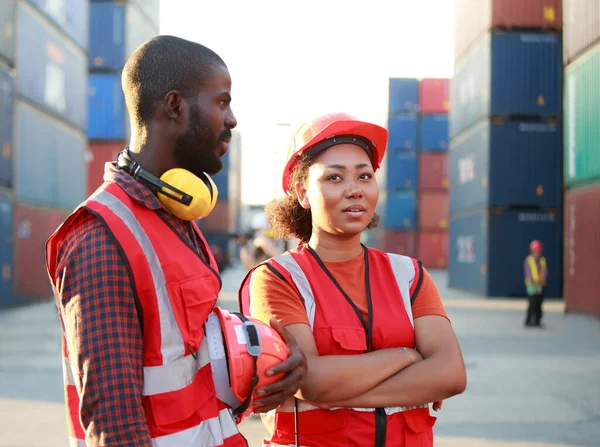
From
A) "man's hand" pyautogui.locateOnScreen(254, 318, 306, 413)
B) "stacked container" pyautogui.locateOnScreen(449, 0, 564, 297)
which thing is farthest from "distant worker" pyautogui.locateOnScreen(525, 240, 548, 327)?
"man's hand" pyautogui.locateOnScreen(254, 318, 306, 413)

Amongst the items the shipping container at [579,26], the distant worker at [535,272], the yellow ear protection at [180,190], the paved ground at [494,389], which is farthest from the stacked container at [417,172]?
the yellow ear protection at [180,190]

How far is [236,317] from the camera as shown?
1900 mm

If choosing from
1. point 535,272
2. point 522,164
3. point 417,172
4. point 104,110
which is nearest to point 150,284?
point 535,272

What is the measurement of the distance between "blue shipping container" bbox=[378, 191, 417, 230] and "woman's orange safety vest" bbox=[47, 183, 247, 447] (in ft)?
143

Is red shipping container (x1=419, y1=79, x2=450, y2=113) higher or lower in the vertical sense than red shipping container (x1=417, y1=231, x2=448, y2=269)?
Result: higher

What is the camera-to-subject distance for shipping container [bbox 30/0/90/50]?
68.2 ft

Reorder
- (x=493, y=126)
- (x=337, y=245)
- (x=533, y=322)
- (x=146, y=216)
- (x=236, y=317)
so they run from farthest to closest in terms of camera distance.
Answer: (x=493, y=126), (x=533, y=322), (x=337, y=245), (x=236, y=317), (x=146, y=216)

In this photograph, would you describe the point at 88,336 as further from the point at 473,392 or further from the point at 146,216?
the point at 473,392

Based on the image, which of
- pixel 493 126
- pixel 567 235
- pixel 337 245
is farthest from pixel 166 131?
pixel 493 126

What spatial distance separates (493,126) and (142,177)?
821 inches

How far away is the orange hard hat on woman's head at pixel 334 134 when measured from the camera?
2316 millimetres

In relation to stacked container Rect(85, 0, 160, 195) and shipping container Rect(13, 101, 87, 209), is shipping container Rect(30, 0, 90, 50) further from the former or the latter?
stacked container Rect(85, 0, 160, 195)

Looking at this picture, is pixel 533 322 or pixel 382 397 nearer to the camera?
pixel 382 397

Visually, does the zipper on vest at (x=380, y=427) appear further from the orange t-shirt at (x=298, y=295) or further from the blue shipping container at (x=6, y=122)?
the blue shipping container at (x=6, y=122)
